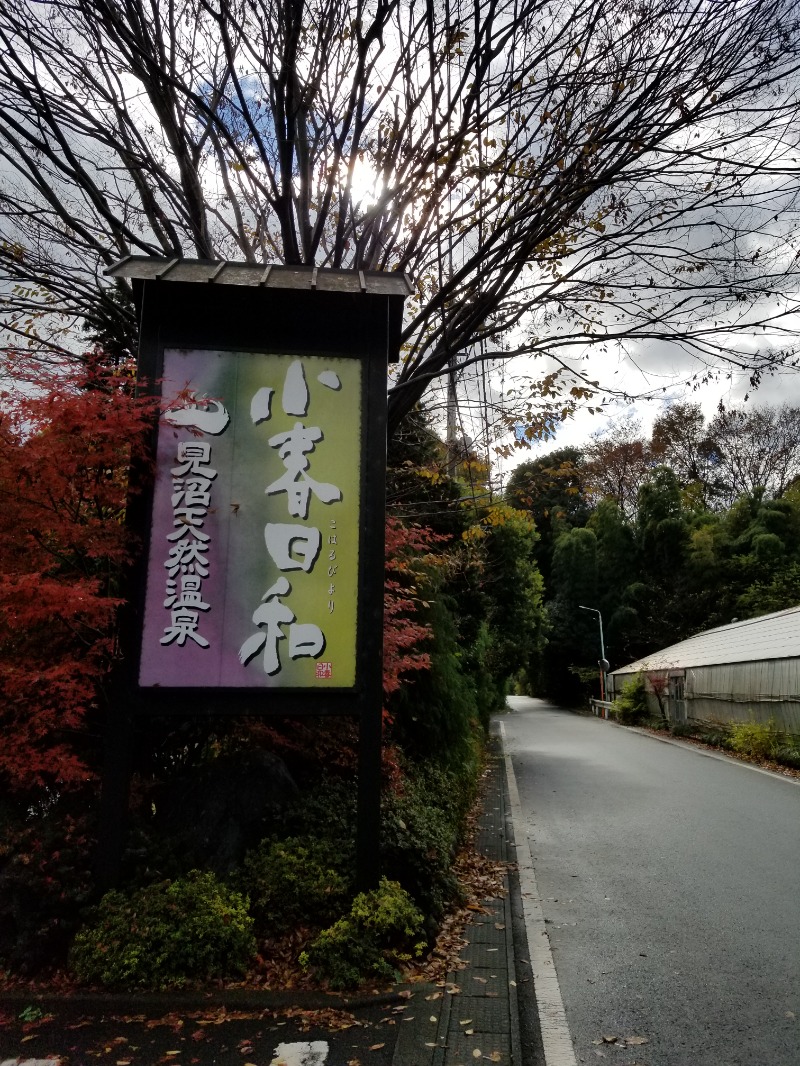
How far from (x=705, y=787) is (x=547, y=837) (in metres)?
4.84

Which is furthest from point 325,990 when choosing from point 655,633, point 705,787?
point 655,633

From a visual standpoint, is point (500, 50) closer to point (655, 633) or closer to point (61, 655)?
point (61, 655)

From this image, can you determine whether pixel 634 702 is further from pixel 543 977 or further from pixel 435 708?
pixel 543 977

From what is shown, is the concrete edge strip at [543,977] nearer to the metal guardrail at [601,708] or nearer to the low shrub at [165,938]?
the low shrub at [165,938]

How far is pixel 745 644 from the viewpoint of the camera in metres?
22.6

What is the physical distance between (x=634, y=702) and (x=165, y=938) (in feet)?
98.9

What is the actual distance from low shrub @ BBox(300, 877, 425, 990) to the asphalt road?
1.07 metres

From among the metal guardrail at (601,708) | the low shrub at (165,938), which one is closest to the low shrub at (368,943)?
the low shrub at (165,938)

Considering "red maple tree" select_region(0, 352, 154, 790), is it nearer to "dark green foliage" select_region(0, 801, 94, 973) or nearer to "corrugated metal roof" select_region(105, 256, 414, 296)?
"dark green foliage" select_region(0, 801, 94, 973)

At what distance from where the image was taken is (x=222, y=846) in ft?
18.4

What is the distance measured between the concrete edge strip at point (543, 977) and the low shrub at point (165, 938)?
186 centimetres

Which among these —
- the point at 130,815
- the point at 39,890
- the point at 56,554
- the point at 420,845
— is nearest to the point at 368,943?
the point at 420,845

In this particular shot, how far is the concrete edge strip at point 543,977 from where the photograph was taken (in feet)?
13.5

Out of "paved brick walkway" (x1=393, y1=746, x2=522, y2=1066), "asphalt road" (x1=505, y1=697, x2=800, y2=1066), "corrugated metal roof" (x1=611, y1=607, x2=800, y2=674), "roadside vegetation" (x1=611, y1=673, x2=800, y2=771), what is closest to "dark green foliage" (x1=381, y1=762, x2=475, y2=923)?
"paved brick walkway" (x1=393, y1=746, x2=522, y2=1066)
